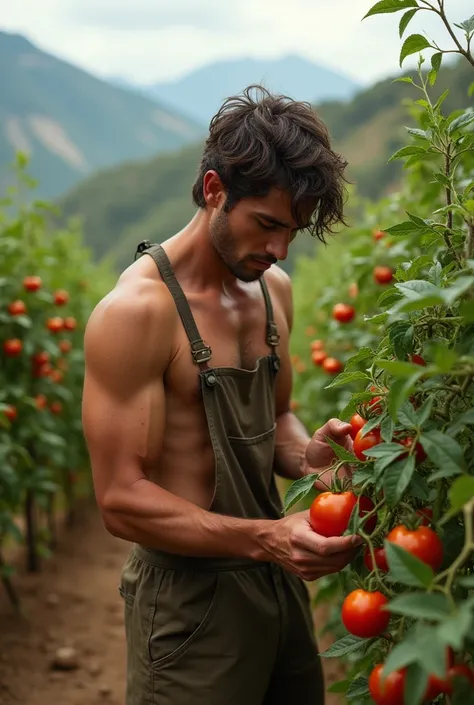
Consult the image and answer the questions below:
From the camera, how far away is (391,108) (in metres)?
22.9

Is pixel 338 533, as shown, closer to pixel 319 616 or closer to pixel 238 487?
pixel 238 487

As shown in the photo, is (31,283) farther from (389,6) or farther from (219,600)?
(389,6)

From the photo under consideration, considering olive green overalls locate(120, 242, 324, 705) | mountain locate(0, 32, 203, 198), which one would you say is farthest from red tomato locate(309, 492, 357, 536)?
mountain locate(0, 32, 203, 198)

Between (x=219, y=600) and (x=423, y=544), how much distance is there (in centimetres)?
99

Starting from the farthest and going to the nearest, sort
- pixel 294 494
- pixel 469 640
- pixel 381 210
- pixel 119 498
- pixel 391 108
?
1. pixel 391 108
2. pixel 381 210
3. pixel 119 498
4. pixel 294 494
5. pixel 469 640

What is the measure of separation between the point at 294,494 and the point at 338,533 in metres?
0.11

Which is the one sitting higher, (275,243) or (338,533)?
(275,243)

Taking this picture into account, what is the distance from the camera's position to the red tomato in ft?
4.03

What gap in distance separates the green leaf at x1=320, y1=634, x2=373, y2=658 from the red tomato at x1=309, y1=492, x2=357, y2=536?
0.17m

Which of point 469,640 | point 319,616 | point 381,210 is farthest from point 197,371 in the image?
point 319,616

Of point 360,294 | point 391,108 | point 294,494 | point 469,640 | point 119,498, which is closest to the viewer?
point 469,640

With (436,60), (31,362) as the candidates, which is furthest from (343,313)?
(436,60)

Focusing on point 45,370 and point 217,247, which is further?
point 45,370

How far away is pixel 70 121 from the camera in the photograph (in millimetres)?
27625
